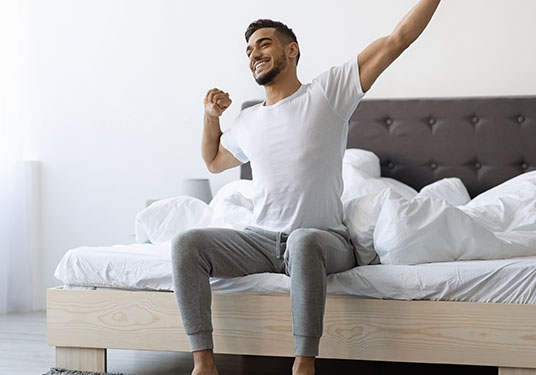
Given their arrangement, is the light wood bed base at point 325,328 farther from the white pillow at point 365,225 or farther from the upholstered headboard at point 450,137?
the upholstered headboard at point 450,137

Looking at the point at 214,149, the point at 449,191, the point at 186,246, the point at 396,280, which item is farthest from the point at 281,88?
the point at 449,191

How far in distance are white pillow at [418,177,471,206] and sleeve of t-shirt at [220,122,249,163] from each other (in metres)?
0.96

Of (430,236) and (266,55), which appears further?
(266,55)

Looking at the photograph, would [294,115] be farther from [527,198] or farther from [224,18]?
[224,18]

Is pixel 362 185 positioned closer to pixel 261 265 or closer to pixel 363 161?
pixel 363 161

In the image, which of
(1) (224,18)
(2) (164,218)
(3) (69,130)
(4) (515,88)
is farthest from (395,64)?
(3) (69,130)

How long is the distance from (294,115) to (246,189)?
100 centimetres

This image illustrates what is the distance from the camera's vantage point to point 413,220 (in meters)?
2.41

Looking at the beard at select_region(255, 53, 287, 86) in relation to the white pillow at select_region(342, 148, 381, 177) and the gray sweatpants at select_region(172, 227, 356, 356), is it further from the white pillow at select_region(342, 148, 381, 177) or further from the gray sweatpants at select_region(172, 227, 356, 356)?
the white pillow at select_region(342, 148, 381, 177)

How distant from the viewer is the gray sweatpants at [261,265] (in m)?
2.15

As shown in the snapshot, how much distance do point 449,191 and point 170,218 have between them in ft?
3.94

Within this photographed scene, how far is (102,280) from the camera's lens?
8.50ft

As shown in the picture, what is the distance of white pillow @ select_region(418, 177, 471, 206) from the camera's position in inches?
130

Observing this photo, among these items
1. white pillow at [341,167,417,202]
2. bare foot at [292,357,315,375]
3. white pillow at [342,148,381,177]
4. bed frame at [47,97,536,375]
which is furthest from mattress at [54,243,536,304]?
white pillow at [342,148,381,177]
